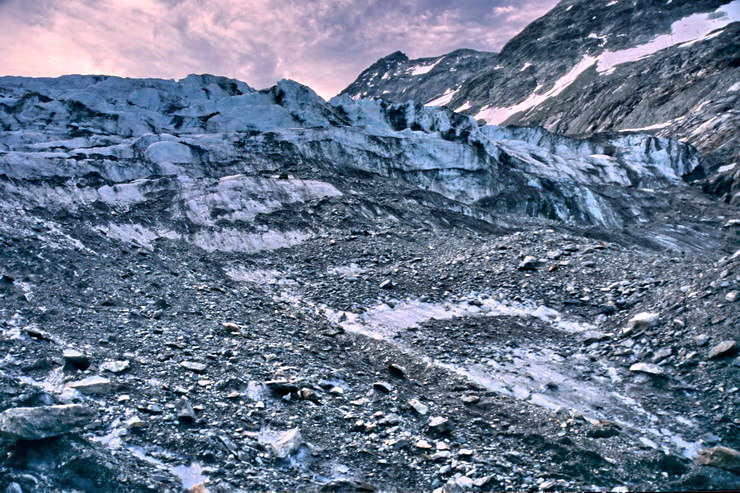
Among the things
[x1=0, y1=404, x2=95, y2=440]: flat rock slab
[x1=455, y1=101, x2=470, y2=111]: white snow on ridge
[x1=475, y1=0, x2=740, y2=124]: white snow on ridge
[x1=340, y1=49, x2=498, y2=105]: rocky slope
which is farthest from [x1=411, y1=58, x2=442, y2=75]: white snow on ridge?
[x1=0, y1=404, x2=95, y2=440]: flat rock slab

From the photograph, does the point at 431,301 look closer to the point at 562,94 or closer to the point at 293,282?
the point at 293,282

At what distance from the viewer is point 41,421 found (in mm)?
6547

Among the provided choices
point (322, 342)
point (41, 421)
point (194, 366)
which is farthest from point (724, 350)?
point (41, 421)

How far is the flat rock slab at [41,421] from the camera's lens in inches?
250

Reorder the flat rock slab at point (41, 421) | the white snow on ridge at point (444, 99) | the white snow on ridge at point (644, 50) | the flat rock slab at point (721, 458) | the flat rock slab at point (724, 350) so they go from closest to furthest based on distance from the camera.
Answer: the flat rock slab at point (41, 421) < the flat rock slab at point (721, 458) < the flat rock slab at point (724, 350) < the white snow on ridge at point (644, 50) < the white snow on ridge at point (444, 99)

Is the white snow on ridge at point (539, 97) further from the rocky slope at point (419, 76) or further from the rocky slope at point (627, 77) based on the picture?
the rocky slope at point (419, 76)

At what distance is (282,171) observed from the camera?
27.3 m

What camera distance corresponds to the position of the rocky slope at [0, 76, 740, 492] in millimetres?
7078

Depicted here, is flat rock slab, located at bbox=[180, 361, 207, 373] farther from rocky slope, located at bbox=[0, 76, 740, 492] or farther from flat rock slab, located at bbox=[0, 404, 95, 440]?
flat rock slab, located at bbox=[0, 404, 95, 440]

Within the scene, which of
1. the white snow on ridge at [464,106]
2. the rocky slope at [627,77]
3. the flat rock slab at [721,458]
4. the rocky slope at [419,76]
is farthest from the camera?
the rocky slope at [419,76]

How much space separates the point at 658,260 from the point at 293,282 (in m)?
12.1

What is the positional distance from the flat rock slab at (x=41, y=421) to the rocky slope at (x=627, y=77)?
4925 cm

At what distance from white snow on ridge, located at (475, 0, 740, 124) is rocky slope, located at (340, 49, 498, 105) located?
33.4 m

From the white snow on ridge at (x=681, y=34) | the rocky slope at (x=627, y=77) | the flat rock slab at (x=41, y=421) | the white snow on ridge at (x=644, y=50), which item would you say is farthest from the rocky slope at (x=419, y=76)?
the flat rock slab at (x=41, y=421)
